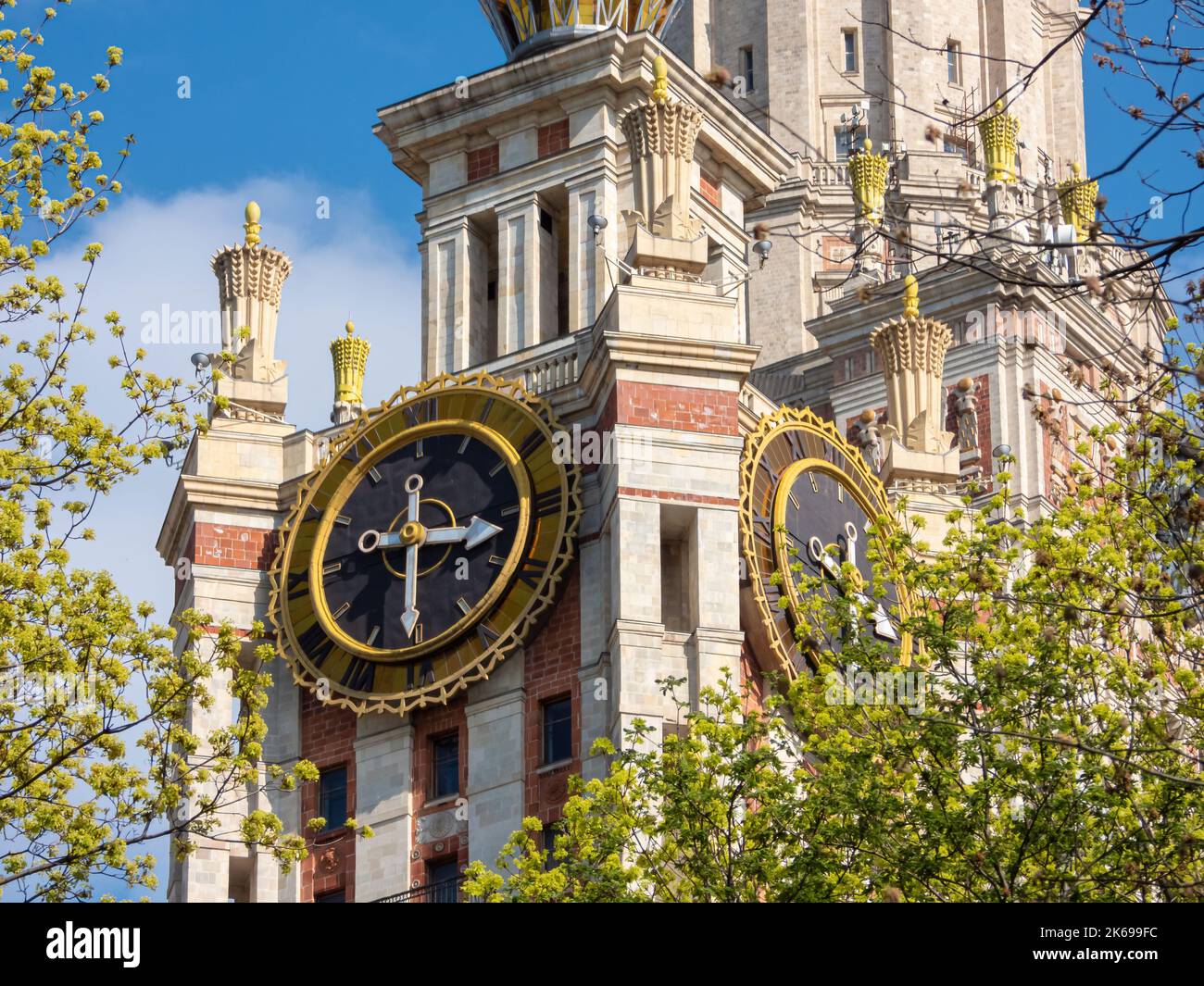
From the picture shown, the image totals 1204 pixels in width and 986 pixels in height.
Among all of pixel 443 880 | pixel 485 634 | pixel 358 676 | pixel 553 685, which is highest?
pixel 485 634

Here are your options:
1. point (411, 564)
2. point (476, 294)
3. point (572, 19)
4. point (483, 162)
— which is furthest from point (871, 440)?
point (411, 564)

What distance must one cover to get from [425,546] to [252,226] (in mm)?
8899

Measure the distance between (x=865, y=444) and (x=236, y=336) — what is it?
555 inches

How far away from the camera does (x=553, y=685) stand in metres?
50.2

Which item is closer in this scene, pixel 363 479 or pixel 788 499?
pixel 788 499

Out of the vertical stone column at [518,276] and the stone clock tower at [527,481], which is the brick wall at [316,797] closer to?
the stone clock tower at [527,481]

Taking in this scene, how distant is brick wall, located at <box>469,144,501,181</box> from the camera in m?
59.1

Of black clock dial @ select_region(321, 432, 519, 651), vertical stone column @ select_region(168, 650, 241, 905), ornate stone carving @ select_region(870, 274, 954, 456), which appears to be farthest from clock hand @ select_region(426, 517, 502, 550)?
ornate stone carving @ select_region(870, 274, 954, 456)

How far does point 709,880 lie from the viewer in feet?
125

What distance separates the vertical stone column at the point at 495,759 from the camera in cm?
4953

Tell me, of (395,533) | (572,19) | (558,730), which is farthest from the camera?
(572,19)

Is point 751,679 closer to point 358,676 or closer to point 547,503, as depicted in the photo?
point 547,503
